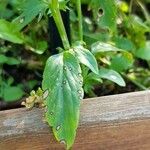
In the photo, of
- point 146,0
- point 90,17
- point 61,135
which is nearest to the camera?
point 61,135

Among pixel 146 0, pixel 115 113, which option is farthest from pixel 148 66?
pixel 115 113

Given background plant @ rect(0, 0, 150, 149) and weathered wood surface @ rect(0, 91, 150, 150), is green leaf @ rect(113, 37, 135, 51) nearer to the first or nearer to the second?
background plant @ rect(0, 0, 150, 149)

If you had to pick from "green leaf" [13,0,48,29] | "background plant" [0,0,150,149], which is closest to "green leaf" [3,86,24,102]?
"background plant" [0,0,150,149]

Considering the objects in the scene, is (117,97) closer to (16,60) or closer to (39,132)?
(39,132)

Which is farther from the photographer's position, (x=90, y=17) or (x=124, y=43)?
(x=90, y=17)

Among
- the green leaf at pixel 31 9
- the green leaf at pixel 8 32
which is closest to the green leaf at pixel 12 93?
the green leaf at pixel 8 32

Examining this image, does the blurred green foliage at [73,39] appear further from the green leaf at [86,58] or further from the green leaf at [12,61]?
the green leaf at [86,58]
